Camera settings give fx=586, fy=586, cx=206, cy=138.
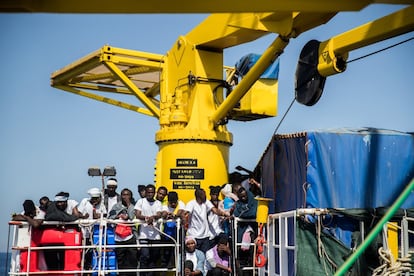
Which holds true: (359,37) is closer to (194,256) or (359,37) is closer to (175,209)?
(175,209)

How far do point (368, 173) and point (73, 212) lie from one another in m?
4.82

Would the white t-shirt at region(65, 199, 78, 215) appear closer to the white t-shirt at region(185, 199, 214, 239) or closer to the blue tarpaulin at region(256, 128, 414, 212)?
the white t-shirt at region(185, 199, 214, 239)

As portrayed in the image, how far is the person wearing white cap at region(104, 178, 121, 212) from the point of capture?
408 inches

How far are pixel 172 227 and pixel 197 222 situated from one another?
16.8 inches

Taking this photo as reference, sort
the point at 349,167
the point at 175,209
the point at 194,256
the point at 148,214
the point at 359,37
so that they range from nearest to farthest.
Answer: the point at 349,167 < the point at 359,37 < the point at 194,256 < the point at 148,214 < the point at 175,209

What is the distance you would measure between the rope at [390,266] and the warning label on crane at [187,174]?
5.65m

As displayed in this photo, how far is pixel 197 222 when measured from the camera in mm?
9828

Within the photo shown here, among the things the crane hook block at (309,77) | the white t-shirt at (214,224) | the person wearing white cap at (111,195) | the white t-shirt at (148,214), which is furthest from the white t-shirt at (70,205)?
the crane hook block at (309,77)

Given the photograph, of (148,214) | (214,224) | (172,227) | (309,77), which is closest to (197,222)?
(214,224)

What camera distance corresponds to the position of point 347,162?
26.5 ft

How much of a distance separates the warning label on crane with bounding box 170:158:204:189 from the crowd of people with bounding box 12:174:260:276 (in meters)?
1.61

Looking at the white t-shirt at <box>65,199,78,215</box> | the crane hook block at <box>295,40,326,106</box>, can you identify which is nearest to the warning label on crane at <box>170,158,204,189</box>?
the white t-shirt at <box>65,199,78,215</box>

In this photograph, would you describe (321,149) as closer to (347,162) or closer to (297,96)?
(347,162)

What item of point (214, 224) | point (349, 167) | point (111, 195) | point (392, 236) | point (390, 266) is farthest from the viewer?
point (111, 195)
